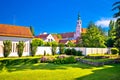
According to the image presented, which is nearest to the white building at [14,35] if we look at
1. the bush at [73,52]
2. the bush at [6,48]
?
the bush at [6,48]

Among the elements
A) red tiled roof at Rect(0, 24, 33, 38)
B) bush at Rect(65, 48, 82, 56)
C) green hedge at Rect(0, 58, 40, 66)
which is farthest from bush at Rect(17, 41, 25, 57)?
bush at Rect(65, 48, 82, 56)

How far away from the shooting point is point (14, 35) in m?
32.8

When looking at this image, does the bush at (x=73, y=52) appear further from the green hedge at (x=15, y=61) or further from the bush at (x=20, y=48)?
the green hedge at (x=15, y=61)

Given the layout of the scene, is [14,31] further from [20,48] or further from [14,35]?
[20,48]

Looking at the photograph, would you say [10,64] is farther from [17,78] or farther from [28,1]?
[28,1]

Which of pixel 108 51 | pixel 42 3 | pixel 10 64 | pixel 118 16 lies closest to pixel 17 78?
pixel 10 64

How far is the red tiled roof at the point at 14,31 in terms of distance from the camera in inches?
1276

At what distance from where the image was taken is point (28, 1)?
32.3m

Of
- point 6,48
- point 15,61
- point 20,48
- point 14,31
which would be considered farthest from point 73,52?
point 15,61

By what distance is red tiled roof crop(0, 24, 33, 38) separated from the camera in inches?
1276

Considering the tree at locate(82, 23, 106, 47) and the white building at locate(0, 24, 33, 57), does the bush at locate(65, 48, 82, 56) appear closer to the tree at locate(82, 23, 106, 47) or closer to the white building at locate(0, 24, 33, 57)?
the white building at locate(0, 24, 33, 57)

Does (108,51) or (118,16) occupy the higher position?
(118,16)

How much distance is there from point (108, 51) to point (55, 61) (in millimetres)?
24071

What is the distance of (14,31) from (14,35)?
4.88 ft
